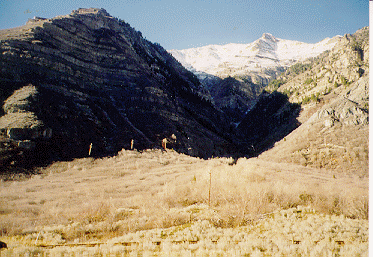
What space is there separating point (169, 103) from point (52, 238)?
35235 mm

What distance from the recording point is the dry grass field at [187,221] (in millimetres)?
4176

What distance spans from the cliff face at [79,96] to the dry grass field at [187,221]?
8933 mm

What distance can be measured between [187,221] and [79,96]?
2541 centimetres

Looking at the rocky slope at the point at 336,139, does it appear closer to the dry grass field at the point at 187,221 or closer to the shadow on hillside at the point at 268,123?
the shadow on hillside at the point at 268,123

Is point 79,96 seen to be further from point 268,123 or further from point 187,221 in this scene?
point 268,123

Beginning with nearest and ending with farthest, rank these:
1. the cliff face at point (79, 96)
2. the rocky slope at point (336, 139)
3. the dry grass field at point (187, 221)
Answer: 1. the dry grass field at point (187, 221)
2. the cliff face at point (79, 96)
3. the rocky slope at point (336, 139)

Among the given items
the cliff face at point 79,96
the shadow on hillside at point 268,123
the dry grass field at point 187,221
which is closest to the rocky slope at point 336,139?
the cliff face at point 79,96

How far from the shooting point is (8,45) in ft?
74.7

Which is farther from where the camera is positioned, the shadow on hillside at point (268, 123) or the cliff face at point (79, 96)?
the shadow on hillside at point (268, 123)

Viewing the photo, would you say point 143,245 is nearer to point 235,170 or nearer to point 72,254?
point 72,254

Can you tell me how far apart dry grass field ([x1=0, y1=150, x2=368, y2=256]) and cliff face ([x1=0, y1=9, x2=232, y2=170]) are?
8.93 metres

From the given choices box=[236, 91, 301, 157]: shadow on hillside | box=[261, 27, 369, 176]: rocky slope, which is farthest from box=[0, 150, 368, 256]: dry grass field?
box=[236, 91, 301, 157]: shadow on hillside

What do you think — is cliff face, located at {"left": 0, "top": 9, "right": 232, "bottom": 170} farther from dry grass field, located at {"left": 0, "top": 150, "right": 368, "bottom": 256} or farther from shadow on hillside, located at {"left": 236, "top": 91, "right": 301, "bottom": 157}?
shadow on hillside, located at {"left": 236, "top": 91, "right": 301, "bottom": 157}

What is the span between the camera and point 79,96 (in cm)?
2497
